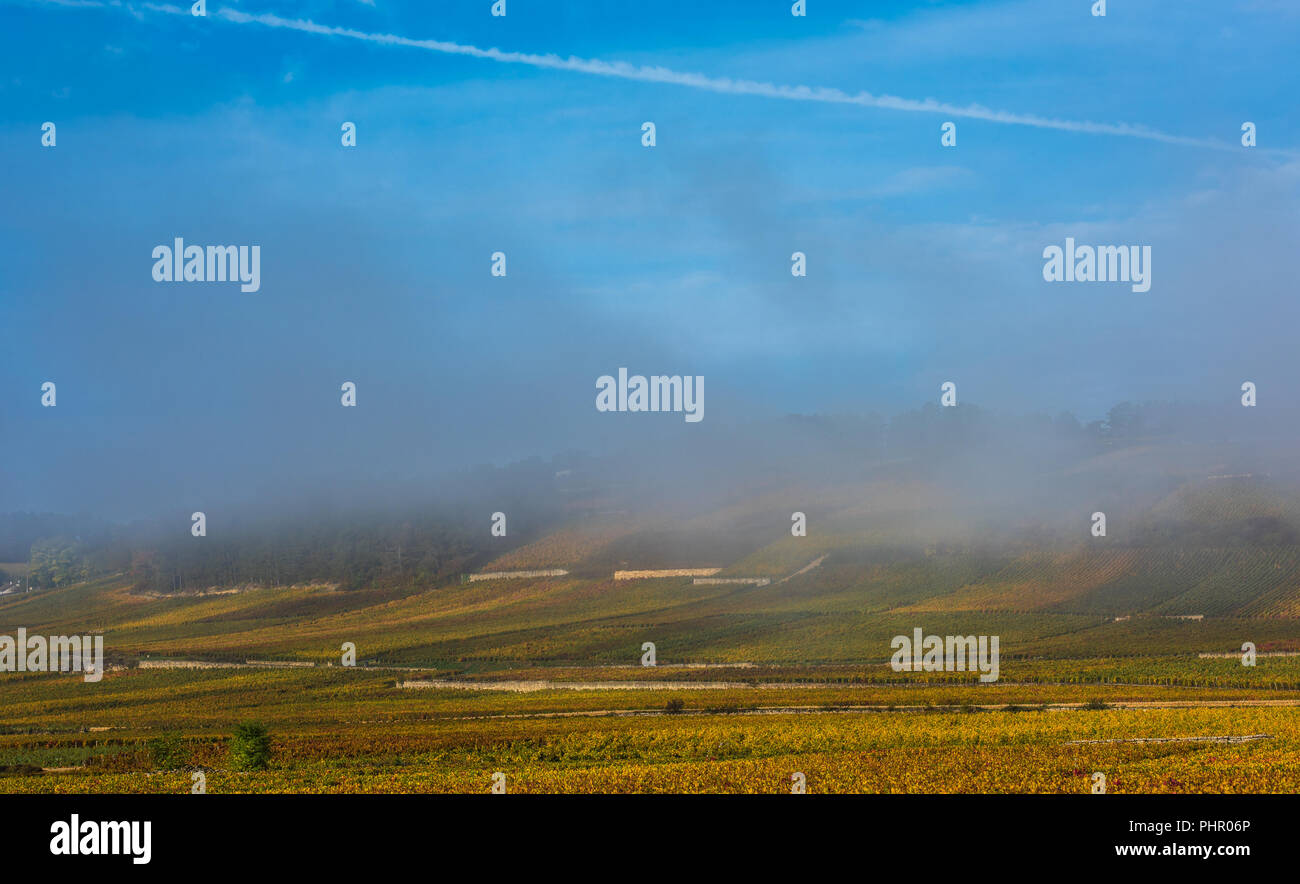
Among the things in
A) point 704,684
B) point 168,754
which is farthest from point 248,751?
point 704,684

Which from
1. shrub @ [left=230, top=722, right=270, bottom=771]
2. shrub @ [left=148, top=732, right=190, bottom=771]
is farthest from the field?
shrub @ [left=230, top=722, right=270, bottom=771]

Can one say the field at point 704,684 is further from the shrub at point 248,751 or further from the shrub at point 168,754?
the shrub at point 248,751

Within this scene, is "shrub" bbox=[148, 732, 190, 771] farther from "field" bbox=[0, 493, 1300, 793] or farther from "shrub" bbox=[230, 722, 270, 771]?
"shrub" bbox=[230, 722, 270, 771]

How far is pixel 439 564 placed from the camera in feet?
628

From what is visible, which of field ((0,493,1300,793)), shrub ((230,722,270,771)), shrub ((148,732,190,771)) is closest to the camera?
field ((0,493,1300,793))

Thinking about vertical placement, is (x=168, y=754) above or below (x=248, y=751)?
below

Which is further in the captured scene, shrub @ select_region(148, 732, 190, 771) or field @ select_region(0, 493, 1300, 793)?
shrub @ select_region(148, 732, 190, 771)

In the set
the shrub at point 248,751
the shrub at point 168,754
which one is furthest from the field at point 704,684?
the shrub at point 248,751

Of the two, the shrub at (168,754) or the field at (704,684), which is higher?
the field at (704,684)

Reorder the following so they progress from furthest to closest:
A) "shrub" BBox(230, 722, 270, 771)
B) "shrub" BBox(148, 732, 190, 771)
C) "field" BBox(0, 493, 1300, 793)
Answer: "shrub" BBox(148, 732, 190, 771), "shrub" BBox(230, 722, 270, 771), "field" BBox(0, 493, 1300, 793)

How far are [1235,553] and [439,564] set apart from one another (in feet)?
398

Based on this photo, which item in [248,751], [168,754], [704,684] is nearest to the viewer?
[248,751]

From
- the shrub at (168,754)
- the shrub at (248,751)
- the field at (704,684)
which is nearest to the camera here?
the field at (704,684)

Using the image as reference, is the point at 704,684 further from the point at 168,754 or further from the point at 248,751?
the point at 248,751
